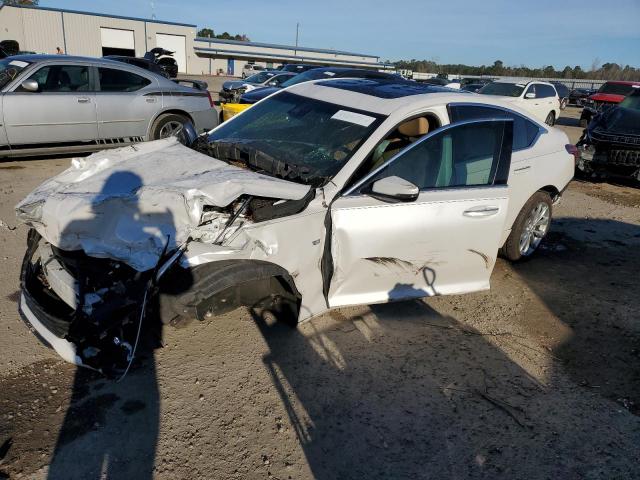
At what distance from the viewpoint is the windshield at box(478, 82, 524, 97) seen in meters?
16.3

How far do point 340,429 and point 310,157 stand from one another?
1.86 meters

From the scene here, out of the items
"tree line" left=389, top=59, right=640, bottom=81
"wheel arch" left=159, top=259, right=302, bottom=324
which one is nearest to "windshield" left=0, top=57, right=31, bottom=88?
"wheel arch" left=159, top=259, right=302, bottom=324

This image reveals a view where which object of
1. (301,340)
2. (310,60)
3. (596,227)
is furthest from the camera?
(310,60)

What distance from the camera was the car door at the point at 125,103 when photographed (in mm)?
7805

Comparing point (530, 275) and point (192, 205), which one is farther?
point (530, 275)

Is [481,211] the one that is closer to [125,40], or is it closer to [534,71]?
[125,40]

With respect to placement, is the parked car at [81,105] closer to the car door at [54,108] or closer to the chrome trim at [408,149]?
the car door at [54,108]

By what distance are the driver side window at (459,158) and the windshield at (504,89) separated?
44.9ft

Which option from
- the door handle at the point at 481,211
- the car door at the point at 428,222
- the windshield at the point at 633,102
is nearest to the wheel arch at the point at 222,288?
the car door at the point at 428,222

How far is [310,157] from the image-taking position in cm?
350

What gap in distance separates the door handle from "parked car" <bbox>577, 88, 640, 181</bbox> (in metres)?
6.69

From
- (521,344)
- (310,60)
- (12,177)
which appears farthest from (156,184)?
Result: (310,60)

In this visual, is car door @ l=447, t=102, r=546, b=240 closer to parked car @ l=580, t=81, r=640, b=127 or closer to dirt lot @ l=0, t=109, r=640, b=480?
dirt lot @ l=0, t=109, r=640, b=480

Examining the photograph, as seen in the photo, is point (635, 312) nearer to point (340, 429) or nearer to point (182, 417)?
point (340, 429)
